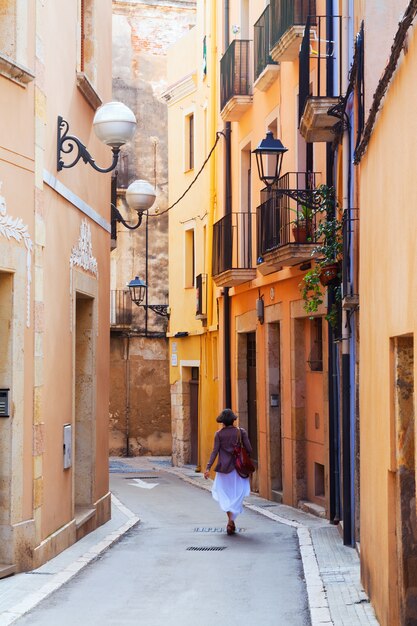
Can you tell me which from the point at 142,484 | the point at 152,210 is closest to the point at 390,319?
the point at 142,484

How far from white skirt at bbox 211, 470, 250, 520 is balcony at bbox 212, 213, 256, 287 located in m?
6.81

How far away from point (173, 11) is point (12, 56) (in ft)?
86.5

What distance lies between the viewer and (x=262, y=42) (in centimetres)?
2062

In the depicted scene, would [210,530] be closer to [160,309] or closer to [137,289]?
[137,289]

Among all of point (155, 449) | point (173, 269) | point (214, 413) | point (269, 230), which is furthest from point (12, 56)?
point (155, 449)

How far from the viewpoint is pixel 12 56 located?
11391 mm

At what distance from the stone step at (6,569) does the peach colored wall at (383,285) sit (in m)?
3.16

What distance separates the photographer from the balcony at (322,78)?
14047 mm

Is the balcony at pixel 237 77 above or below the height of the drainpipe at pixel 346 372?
above

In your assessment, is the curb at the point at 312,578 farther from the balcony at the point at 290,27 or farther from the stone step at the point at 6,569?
the balcony at the point at 290,27

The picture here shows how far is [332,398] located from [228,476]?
178cm

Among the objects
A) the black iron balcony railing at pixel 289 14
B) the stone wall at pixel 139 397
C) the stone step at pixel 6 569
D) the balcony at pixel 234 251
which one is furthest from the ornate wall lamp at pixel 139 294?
the stone step at pixel 6 569

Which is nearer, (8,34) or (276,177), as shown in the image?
(8,34)

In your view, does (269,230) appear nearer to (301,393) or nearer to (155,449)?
(301,393)
